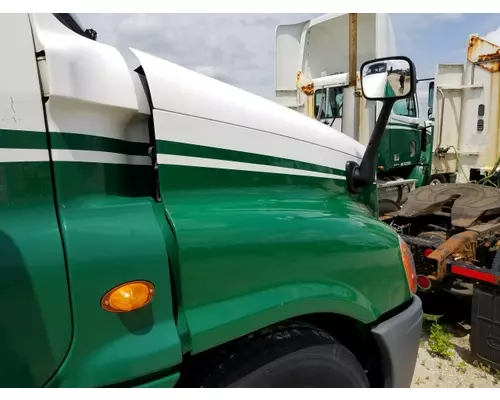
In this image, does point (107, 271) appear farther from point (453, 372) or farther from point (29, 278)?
point (453, 372)

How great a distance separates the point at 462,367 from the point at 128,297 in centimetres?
318

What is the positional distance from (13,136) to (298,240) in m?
0.97

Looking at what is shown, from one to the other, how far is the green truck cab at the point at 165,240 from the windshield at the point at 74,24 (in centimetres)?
1

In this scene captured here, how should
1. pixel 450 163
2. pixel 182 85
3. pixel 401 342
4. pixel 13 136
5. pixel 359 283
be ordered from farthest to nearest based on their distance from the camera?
pixel 450 163
pixel 401 342
pixel 359 283
pixel 182 85
pixel 13 136

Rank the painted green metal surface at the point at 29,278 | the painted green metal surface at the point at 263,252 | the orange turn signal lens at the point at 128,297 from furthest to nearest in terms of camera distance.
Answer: the painted green metal surface at the point at 263,252, the orange turn signal lens at the point at 128,297, the painted green metal surface at the point at 29,278

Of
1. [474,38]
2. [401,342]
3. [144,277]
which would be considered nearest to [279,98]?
[474,38]

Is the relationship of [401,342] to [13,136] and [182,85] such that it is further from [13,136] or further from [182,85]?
[13,136]

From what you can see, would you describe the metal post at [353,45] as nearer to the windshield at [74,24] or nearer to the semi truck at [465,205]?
the semi truck at [465,205]

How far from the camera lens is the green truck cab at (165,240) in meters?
1.12

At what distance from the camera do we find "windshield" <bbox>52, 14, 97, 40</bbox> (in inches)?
56.5

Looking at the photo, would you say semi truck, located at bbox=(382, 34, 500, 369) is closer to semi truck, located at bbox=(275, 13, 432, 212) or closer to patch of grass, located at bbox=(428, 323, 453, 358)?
patch of grass, located at bbox=(428, 323, 453, 358)

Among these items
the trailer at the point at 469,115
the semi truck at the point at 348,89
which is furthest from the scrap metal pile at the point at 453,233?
the trailer at the point at 469,115

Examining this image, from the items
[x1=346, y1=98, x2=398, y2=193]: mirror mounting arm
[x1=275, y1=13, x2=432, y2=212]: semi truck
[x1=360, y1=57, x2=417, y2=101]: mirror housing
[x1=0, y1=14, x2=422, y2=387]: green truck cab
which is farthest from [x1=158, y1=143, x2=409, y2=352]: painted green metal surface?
[x1=275, y1=13, x2=432, y2=212]: semi truck

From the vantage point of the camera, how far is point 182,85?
4.90 feet
